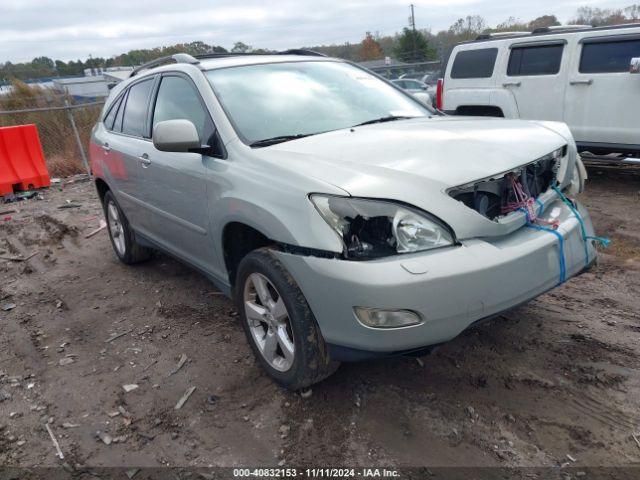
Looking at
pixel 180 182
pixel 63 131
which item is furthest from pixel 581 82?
pixel 63 131

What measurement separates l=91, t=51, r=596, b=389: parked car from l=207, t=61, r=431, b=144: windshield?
0.04ft

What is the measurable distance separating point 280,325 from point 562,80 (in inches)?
252

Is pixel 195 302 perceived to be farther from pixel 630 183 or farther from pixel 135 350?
pixel 630 183

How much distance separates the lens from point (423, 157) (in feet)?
8.95

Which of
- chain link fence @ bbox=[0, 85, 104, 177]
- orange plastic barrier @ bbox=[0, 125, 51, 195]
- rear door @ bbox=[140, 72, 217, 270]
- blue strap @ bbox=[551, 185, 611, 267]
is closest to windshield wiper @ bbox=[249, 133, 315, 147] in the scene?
rear door @ bbox=[140, 72, 217, 270]

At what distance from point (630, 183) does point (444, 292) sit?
20.7 feet

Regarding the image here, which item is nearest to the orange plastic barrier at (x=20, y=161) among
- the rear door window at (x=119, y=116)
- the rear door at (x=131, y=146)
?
the rear door window at (x=119, y=116)

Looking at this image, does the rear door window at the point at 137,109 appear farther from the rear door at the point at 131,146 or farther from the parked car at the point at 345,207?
the parked car at the point at 345,207

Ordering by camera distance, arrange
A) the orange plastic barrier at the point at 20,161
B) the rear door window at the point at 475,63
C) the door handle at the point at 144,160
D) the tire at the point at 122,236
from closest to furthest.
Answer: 1. the door handle at the point at 144,160
2. the tire at the point at 122,236
3. the rear door window at the point at 475,63
4. the orange plastic barrier at the point at 20,161

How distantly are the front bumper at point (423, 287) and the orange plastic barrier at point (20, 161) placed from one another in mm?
9007

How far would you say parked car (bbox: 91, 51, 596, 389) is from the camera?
2.43 m

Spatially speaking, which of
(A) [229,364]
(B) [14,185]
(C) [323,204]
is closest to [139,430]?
(A) [229,364]

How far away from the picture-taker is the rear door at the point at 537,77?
25.0 ft

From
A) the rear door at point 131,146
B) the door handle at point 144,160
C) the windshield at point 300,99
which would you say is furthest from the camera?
the rear door at point 131,146
